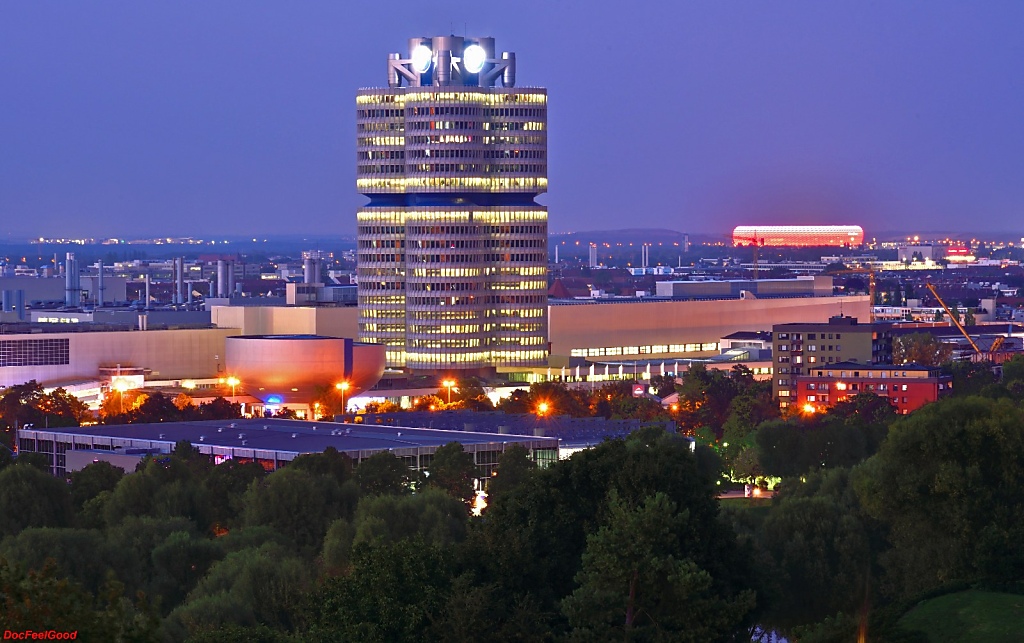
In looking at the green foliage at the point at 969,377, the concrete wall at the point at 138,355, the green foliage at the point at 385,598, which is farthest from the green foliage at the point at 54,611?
the concrete wall at the point at 138,355

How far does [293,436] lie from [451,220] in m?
58.5

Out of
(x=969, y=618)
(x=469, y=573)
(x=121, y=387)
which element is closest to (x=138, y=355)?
(x=121, y=387)

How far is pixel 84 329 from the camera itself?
146500 mm

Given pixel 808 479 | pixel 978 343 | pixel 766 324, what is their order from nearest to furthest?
1. pixel 808 479
2. pixel 978 343
3. pixel 766 324

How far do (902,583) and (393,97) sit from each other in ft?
316

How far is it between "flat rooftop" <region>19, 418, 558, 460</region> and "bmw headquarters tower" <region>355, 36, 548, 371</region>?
4850 cm

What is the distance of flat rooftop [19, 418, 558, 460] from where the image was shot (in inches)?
3568

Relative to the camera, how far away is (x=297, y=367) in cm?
13500

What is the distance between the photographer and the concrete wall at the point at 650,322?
170 m

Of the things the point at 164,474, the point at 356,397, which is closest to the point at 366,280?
the point at 356,397

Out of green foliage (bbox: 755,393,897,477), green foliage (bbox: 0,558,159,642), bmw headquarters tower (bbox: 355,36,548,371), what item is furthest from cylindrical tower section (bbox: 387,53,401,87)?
green foliage (bbox: 0,558,159,642)

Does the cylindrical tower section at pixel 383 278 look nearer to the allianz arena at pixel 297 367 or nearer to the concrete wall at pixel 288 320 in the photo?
the concrete wall at pixel 288 320

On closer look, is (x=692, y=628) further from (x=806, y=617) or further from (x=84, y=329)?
(x=84, y=329)

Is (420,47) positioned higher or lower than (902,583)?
higher
